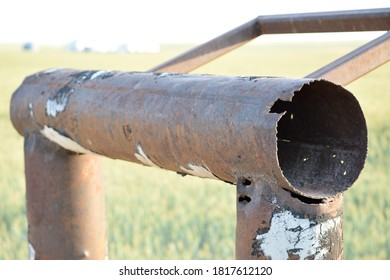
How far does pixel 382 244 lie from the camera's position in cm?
378

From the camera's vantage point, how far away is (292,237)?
54.0 inches

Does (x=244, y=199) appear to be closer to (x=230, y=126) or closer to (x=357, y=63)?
(x=230, y=126)

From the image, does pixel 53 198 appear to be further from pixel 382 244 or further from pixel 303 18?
pixel 382 244

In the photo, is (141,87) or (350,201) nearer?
(141,87)

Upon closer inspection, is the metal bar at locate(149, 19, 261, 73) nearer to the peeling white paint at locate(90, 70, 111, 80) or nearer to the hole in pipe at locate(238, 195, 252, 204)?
the peeling white paint at locate(90, 70, 111, 80)

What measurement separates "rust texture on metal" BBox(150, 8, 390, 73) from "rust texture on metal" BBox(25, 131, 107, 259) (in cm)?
39

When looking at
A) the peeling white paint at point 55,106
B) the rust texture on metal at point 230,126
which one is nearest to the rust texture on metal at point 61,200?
the peeling white paint at point 55,106

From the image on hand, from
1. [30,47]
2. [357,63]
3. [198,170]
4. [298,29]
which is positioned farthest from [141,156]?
[30,47]

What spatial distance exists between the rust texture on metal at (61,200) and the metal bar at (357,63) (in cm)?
91

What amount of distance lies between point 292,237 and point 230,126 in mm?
253

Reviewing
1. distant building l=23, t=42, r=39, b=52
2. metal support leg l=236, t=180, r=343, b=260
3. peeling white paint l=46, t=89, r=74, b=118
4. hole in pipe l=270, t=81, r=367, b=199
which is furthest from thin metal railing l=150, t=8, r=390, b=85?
distant building l=23, t=42, r=39, b=52

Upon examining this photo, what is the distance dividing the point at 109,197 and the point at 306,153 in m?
3.17

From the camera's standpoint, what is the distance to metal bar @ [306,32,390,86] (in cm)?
157
